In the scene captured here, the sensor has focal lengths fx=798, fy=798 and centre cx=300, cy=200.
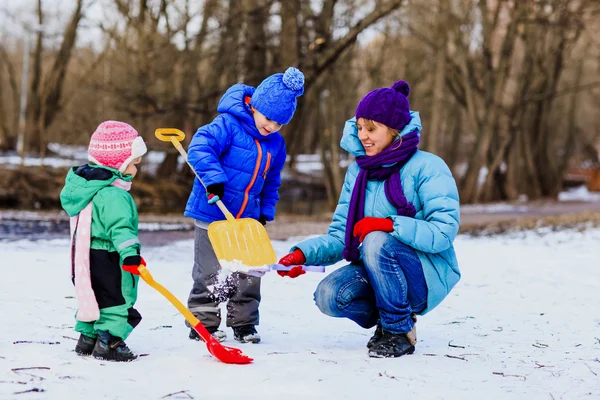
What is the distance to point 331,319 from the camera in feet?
15.4

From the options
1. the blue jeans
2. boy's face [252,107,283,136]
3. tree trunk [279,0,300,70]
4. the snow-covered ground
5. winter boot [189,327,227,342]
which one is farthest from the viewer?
tree trunk [279,0,300,70]

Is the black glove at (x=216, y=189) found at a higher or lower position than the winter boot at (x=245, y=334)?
higher

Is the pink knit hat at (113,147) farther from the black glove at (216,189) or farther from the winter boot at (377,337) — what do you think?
the winter boot at (377,337)

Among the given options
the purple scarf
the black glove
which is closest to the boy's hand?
the black glove

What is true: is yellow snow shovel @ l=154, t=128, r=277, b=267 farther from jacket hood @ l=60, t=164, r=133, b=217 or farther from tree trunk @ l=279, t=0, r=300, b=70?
tree trunk @ l=279, t=0, r=300, b=70

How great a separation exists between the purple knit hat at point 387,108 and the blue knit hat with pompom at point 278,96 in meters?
0.42

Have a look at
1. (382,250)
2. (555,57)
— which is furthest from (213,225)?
(555,57)

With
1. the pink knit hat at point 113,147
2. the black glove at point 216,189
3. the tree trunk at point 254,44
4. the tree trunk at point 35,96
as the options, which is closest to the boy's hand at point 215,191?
the black glove at point 216,189

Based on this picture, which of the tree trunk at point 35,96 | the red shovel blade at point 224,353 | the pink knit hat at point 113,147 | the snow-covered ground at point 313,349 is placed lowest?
the snow-covered ground at point 313,349

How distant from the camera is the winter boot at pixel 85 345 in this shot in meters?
3.48

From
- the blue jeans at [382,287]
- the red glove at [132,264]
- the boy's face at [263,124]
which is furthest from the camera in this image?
the boy's face at [263,124]

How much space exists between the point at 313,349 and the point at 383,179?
0.88 meters

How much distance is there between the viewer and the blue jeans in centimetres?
365

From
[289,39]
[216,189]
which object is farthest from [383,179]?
[289,39]
